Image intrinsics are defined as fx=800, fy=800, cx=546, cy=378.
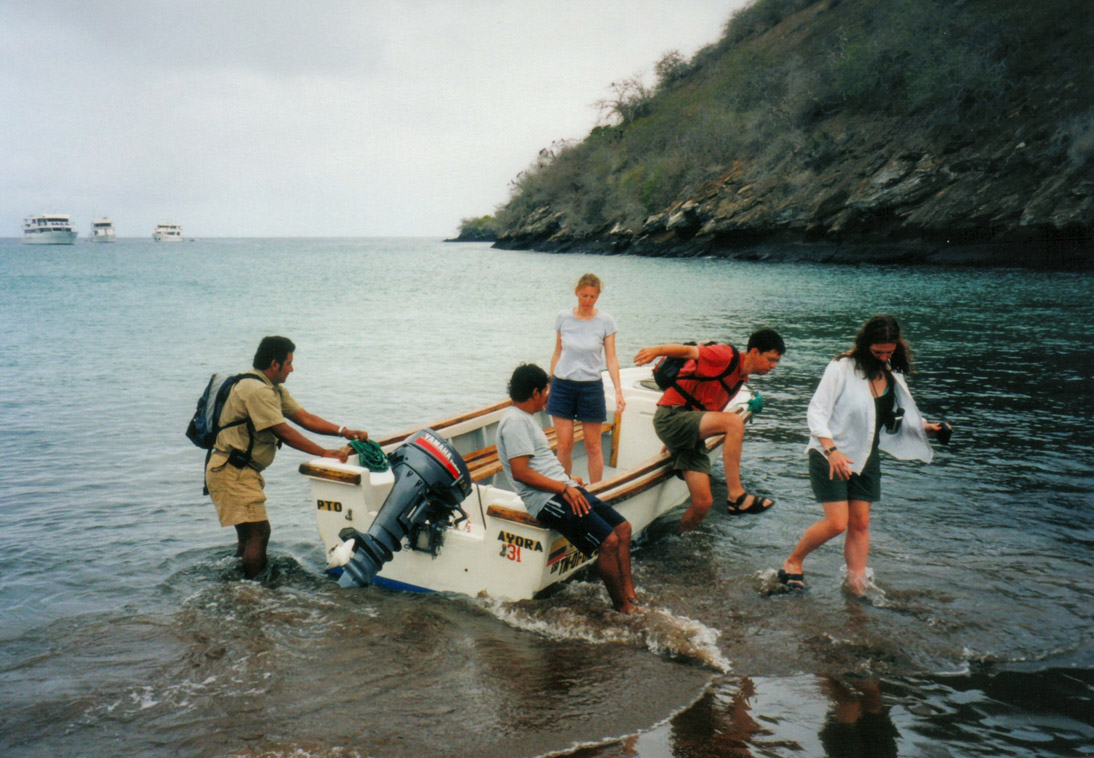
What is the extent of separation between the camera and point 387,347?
21266 millimetres

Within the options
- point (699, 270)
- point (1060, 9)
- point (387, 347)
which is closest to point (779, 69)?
point (1060, 9)

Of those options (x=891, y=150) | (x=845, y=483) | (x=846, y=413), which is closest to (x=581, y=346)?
(x=846, y=413)

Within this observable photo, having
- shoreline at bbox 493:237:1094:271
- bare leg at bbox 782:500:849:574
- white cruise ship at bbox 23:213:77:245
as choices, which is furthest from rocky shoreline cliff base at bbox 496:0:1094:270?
white cruise ship at bbox 23:213:77:245

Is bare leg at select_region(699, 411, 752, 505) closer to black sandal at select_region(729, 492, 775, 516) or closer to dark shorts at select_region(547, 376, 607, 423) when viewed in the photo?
black sandal at select_region(729, 492, 775, 516)

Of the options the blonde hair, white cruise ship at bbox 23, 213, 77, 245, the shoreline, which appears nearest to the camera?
the blonde hair

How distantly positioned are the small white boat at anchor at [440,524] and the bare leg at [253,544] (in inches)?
16.6

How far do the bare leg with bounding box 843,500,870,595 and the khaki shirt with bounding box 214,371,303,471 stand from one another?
3990 mm

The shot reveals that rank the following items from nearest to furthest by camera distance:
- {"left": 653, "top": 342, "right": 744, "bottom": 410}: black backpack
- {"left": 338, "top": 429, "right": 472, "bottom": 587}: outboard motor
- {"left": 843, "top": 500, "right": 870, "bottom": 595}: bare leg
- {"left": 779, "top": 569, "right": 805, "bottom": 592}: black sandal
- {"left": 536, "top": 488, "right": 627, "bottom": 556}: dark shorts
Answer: {"left": 338, "top": 429, "right": 472, "bottom": 587}: outboard motor
{"left": 536, "top": 488, "right": 627, "bottom": 556}: dark shorts
{"left": 843, "top": 500, "right": 870, "bottom": 595}: bare leg
{"left": 779, "top": 569, "right": 805, "bottom": 592}: black sandal
{"left": 653, "top": 342, "right": 744, "bottom": 410}: black backpack

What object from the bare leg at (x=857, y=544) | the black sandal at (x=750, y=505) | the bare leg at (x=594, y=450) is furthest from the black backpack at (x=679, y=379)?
the bare leg at (x=857, y=544)

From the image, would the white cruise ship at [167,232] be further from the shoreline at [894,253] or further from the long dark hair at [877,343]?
the long dark hair at [877,343]

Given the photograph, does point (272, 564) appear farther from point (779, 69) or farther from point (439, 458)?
point (779, 69)

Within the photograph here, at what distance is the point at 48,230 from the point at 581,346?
158 metres

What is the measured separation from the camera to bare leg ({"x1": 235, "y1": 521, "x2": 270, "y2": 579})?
19.5 feet

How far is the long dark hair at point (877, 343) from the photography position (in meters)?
5.01
